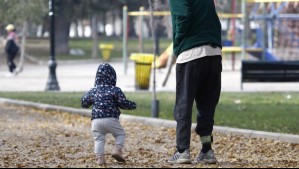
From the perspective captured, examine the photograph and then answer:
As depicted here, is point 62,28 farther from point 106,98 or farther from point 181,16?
point 181,16

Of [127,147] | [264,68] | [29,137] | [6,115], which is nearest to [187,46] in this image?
[127,147]

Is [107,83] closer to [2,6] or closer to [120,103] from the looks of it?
[120,103]

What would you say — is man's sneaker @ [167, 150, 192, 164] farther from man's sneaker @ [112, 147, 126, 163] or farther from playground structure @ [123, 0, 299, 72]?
playground structure @ [123, 0, 299, 72]

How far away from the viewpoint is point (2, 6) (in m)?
28.2

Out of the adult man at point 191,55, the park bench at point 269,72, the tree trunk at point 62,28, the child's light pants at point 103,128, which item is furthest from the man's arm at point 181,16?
the tree trunk at point 62,28

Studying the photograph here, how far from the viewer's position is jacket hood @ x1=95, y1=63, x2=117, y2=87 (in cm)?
964

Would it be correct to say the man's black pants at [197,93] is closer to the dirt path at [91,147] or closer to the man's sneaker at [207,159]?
the man's sneaker at [207,159]

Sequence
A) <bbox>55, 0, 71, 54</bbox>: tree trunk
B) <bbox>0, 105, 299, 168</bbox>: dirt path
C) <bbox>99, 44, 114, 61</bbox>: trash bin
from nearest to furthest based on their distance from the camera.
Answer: <bbox>0, 105, 299, 168</bbox>: dirt path < <bbox>99, 44, 114, 61</bbox>: trash bin < <bbox>55, 0, 71, 54</bbox>: tree trunk

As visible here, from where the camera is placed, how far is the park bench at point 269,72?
81.9 ft

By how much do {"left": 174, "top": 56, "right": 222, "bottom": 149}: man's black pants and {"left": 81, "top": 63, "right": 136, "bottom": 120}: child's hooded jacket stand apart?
1.59 ft

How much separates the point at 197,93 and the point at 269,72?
15518 mm

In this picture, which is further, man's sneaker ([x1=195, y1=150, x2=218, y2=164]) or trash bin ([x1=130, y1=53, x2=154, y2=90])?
trash bin ([x1=130, y1=53, x2=154, y2=90])

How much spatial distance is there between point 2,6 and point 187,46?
1929 cm

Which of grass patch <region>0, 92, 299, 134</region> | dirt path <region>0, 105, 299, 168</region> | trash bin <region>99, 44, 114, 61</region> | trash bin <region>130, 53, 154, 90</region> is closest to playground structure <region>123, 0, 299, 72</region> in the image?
trash bin <region>99, 44, 114, 61</region>
